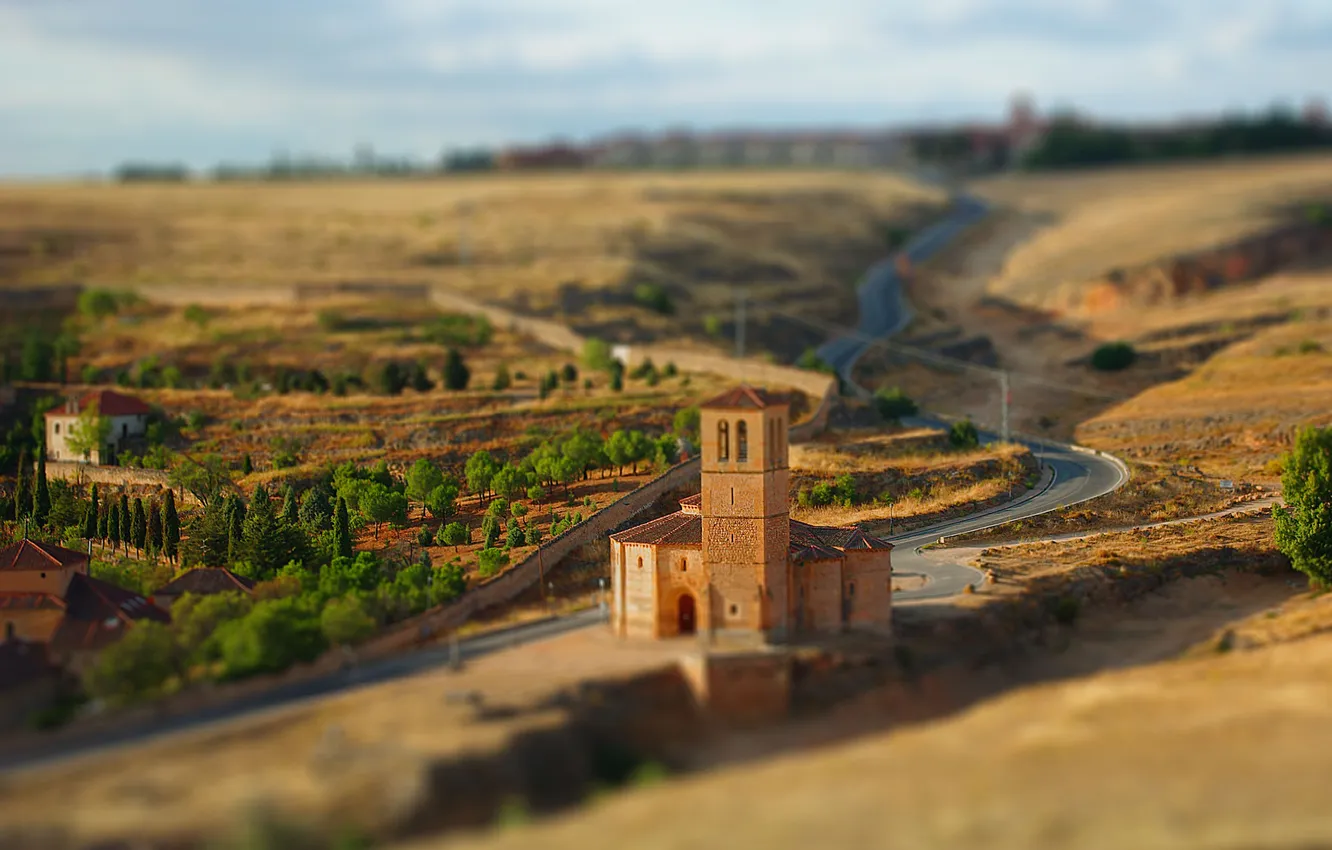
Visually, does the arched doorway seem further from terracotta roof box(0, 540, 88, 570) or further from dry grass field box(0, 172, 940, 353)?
dry grass field box(0, 172, 940, 353)

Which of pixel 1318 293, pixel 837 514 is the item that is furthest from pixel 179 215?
pixel 837 514

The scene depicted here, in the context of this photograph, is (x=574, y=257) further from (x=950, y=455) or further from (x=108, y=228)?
(x=950, y=455)

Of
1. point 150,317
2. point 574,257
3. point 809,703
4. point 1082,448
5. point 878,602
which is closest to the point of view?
point 809,703

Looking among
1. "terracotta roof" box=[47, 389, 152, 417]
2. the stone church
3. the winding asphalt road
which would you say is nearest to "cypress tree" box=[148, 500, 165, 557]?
"terracotta roof" box=[47, 389, 152, 417]

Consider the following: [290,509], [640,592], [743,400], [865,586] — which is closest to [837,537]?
[865,586]

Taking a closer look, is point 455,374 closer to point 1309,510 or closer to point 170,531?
point 170,531

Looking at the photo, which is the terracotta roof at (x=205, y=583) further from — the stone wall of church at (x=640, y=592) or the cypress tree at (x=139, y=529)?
the stone wall of church at (x=640, y=592)
